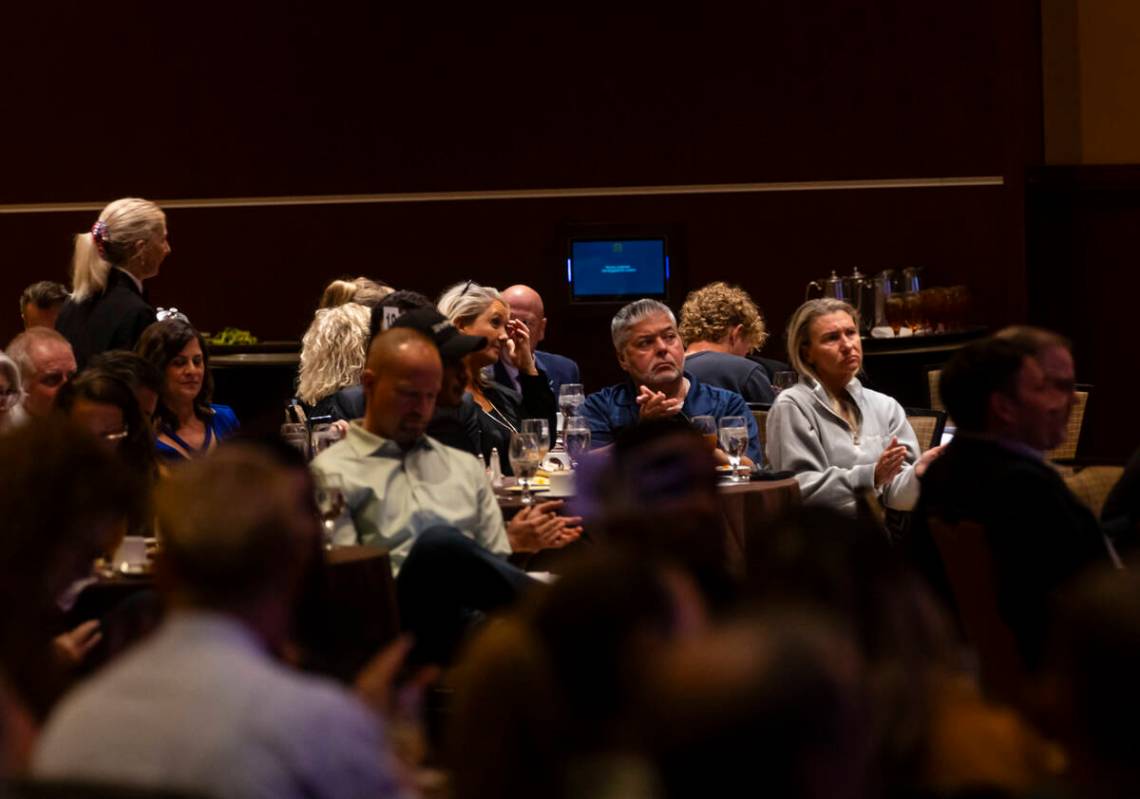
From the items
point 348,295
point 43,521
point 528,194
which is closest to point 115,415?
point 43,521

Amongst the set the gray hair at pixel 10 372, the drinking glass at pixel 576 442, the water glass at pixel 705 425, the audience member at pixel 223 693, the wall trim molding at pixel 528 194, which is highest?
the wall trim molding at pixel 528 194

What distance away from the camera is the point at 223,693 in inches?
71.9

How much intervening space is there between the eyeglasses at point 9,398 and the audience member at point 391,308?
3.93ft

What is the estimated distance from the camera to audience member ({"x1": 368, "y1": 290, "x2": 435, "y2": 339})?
225 inches

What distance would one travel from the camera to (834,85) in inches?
382

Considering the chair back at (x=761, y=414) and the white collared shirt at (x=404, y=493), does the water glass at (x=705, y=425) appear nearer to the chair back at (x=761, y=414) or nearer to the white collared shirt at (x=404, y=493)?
the white collared shirt at (x=404, y=493)

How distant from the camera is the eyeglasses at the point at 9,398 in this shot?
16.1ft

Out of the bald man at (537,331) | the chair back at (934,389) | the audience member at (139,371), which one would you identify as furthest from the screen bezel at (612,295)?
the audience member at (139,371)

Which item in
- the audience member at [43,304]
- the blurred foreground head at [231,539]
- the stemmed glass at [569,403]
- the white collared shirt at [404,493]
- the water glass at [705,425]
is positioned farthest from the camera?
the audience member at [43,304]

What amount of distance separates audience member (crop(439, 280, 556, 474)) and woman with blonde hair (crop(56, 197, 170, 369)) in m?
1.09

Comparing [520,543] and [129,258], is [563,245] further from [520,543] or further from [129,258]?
[520,543]

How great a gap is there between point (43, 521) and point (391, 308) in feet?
11.5

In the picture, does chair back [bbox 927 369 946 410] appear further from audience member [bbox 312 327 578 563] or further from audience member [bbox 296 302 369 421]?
audience member [bbox 312 327 578 563]

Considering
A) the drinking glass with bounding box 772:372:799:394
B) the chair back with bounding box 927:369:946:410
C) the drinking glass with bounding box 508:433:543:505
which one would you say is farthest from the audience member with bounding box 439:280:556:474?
the chair back with bounding box 927:369:946:410
